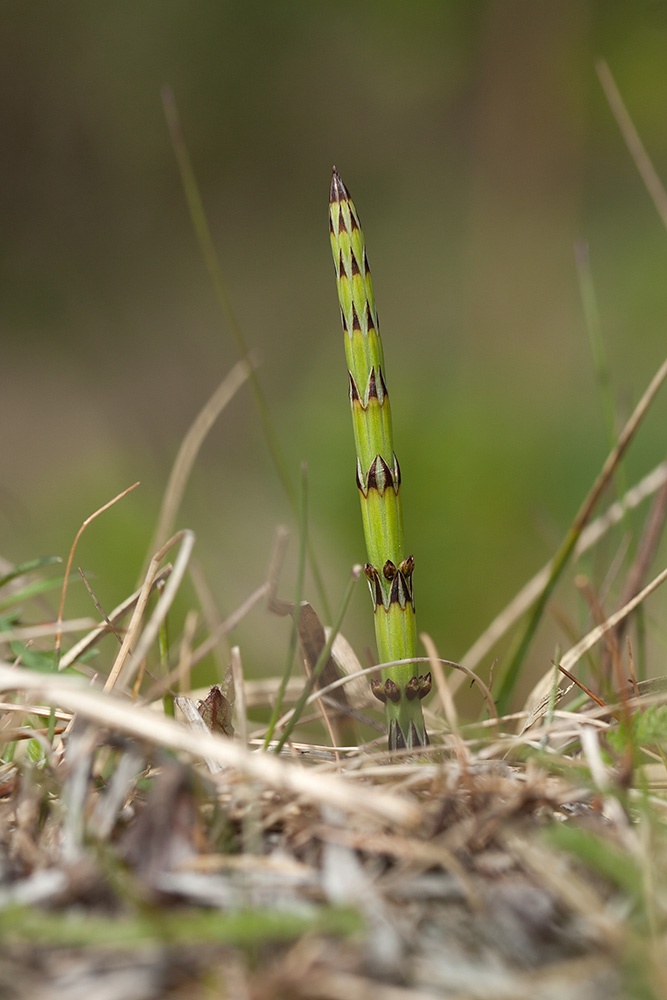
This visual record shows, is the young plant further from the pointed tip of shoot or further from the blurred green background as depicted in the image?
the blurred green background

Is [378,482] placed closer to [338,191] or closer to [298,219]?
[338,191]

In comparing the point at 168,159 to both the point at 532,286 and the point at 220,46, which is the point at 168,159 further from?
the point at 532,286

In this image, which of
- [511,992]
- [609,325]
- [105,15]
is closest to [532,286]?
[609,325]

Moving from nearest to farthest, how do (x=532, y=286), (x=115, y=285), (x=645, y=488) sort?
(x=645, y=488), (x=532, y=286), (x=115, y=285)

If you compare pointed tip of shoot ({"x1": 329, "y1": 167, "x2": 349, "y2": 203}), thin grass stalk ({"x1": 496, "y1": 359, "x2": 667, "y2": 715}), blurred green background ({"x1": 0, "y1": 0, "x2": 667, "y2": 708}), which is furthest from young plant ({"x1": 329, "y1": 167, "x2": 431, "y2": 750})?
blurred green background ({"x1": 0, "y1": 0, "x2": 667, "y2": 708})

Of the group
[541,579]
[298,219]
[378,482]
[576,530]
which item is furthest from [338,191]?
[298,219]

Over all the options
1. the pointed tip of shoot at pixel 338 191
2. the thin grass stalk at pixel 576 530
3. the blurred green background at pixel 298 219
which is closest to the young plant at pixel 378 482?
the pointed tip of shoot at pixel 338 191
